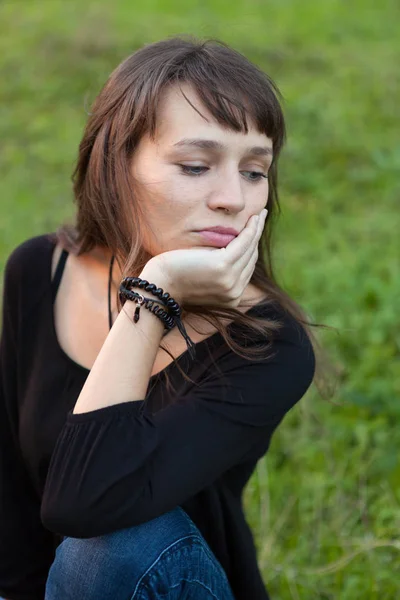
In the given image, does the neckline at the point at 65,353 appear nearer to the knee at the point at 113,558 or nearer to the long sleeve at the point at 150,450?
the long sleeve at the point at 150,450

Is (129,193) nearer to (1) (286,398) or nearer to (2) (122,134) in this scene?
(2) (122,134)

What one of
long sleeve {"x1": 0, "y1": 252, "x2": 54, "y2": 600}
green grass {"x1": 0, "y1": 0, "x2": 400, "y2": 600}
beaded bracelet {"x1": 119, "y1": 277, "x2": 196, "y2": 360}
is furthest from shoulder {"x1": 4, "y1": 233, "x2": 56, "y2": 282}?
green grass {"x1": 0, "y1": 0, "x2": 400, "y2": 600}

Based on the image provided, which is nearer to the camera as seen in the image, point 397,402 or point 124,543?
point 124,543

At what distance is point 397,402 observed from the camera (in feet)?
9.95

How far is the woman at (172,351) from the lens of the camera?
5.68 feet

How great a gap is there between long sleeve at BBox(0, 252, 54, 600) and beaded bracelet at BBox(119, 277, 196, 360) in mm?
544

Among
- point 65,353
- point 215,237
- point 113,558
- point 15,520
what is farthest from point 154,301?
point 15,520

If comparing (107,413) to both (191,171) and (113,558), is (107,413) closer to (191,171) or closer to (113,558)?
(113,558)

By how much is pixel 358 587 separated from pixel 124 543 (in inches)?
33.7

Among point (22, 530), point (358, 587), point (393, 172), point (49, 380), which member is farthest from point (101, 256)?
point (393, 172)

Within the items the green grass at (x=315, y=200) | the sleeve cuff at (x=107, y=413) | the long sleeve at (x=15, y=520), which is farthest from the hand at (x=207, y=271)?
the green grass at (x=315, y=200)

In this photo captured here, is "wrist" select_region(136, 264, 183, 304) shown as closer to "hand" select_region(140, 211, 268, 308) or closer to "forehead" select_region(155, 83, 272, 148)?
"hand" select_region(140, 211, 268, 308)

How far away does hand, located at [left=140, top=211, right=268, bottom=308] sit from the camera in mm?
1785

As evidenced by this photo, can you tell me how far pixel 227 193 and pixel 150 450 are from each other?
1.67 feet
